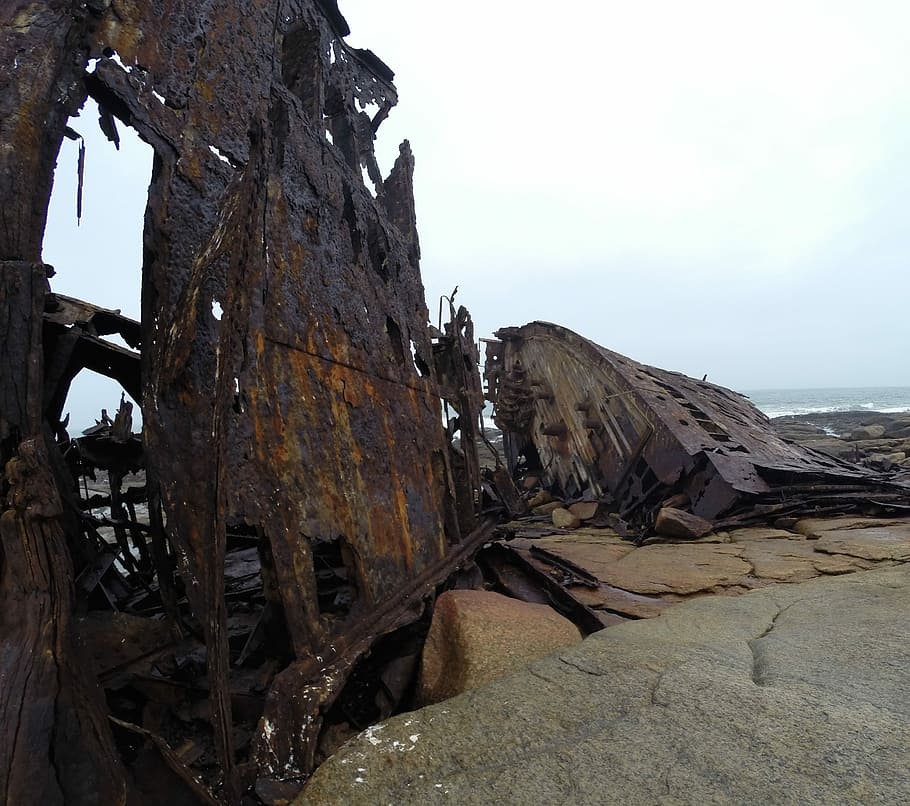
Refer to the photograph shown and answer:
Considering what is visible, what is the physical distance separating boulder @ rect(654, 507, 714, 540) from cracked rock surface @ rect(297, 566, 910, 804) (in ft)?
9.94

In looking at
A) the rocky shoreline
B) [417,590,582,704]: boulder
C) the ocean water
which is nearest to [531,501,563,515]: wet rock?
the rocky shoreline

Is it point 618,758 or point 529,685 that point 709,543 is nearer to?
point 529,685

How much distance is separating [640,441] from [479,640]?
5.49 metres

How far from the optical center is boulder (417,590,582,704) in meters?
2.20

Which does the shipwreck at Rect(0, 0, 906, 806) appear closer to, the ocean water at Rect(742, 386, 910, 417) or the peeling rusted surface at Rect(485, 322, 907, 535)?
the peeling rusted surface at Rect(485, 322, 907, 535)

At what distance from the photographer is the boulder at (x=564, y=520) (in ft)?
23.8

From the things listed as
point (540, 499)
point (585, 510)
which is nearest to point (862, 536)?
point (585, 510)

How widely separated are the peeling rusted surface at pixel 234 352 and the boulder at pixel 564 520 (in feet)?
14.3

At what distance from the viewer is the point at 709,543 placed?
5.24 metres

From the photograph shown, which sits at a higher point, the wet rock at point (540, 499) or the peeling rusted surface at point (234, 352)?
the peeling rusted surface at point (234, 352)

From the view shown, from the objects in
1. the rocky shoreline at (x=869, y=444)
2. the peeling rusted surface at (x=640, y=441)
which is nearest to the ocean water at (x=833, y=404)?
the rocky shoreline at (x=869, y=444)

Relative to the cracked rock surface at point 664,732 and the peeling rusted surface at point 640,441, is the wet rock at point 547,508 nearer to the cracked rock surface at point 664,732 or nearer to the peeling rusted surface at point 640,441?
the peeling rusted surface at point 640,441

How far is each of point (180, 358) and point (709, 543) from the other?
5259 mm

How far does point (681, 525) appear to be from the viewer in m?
5.56
